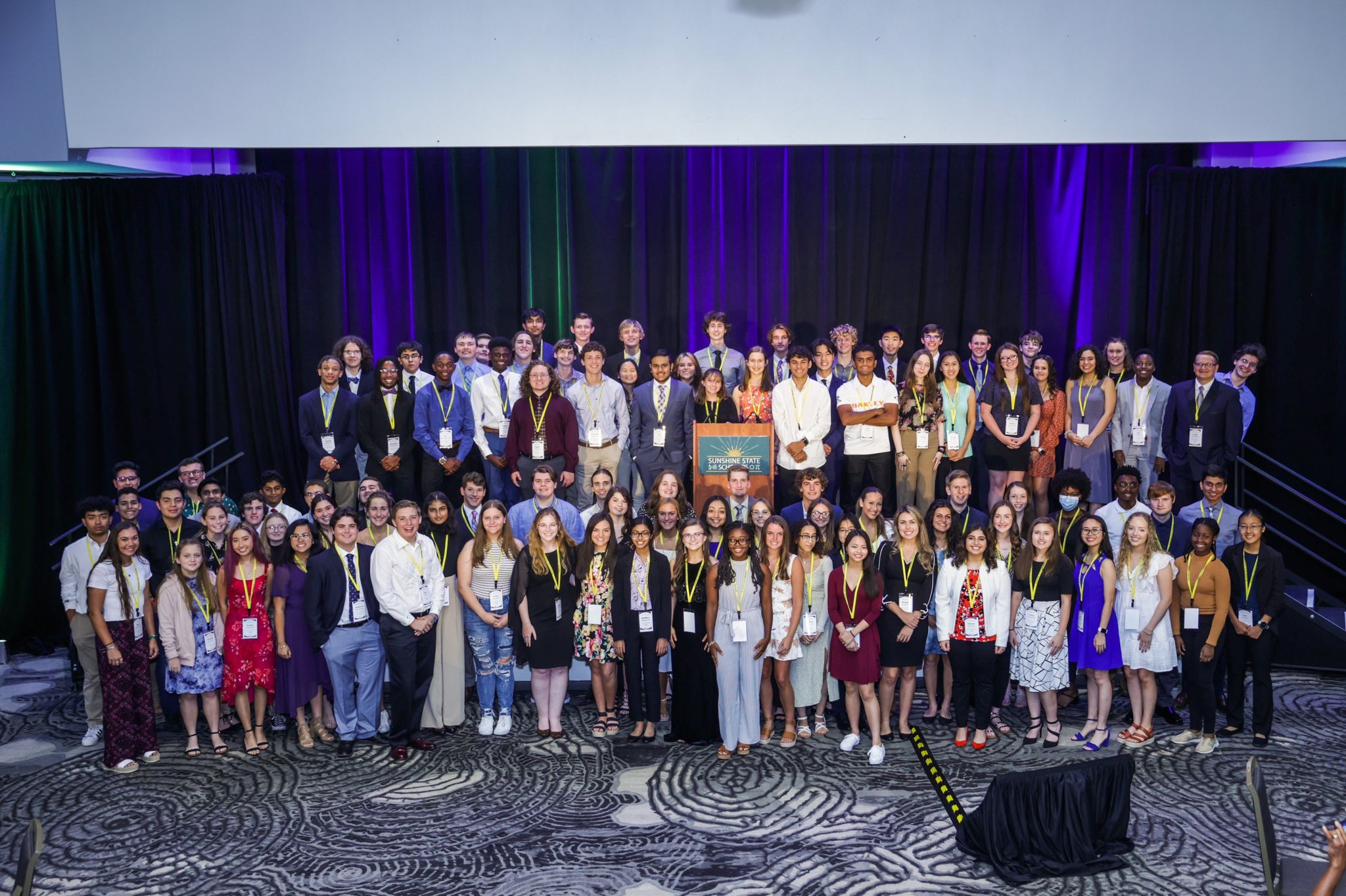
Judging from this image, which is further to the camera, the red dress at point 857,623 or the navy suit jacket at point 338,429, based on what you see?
the navy suit jacket at point 338,429

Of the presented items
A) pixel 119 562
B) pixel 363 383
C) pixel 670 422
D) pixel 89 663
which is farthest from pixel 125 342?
pixel 670 422

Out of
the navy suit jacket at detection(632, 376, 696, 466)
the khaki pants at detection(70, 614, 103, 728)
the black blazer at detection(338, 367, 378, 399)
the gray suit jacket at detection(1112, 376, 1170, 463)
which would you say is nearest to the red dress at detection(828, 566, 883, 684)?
the navy suit jacket at detection(632, 376, 696, 466)

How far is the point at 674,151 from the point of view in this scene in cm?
983

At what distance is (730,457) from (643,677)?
5.60 feet

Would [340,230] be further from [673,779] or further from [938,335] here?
[673,779]

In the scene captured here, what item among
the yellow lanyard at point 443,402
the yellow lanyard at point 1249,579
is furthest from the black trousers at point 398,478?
the yellow lanyard at point 1249,579

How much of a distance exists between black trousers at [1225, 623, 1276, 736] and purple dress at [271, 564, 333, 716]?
562 centimetres

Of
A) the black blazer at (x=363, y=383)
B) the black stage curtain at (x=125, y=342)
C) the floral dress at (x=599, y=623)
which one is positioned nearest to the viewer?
the floral dress at (x=599, y=623)

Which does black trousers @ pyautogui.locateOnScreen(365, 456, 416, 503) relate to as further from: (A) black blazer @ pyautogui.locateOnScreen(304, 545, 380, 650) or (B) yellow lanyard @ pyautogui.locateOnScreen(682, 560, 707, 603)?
(B) yellow lanyard @ pyautogui.locateOnScreen(682, 560, 707, 603)

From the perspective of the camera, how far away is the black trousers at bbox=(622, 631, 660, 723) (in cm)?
665

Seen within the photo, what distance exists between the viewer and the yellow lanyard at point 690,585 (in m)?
6.46

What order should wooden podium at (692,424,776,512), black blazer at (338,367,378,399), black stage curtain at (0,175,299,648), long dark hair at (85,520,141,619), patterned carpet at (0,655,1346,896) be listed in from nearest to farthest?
patterned carpet at (0,655,1346,896) < long dark hair at (85,520,141,619) < wooden podium at (692,424,776,512) < black blazer at (338,367,378,399) < black stage curtain at (0,175,299,648)

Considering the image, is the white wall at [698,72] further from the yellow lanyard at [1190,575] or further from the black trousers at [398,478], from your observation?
the yellow lanyard at [1190,575]

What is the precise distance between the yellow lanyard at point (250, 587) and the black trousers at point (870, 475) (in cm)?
405
